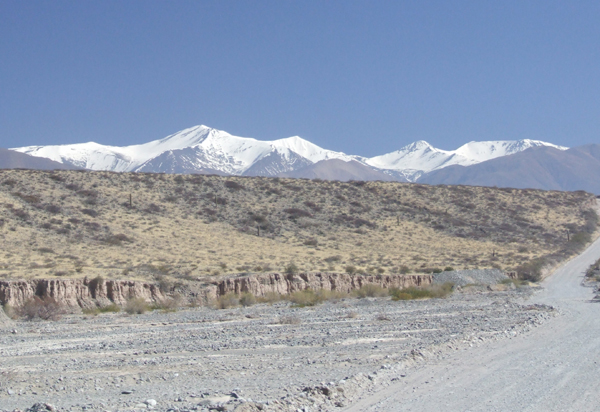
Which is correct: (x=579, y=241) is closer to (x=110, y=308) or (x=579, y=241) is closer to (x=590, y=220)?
(x=590, y=220)

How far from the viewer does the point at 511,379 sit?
11.5 metres

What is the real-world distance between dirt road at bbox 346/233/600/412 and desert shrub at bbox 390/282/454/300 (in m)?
15.2

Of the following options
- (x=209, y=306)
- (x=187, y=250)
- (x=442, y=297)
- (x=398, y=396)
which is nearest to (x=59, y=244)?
(x=187, y=250)

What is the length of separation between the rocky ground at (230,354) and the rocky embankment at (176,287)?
301 cm

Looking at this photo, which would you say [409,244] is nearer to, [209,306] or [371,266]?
[371,266]

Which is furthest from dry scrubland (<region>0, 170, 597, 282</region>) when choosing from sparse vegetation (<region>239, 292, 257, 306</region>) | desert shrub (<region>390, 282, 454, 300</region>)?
desert shrub (<region>390, 282, 454, 300</region>)

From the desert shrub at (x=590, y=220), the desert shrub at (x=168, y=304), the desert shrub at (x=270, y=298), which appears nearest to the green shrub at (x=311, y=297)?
the desert shrub at (x=270, y=298)

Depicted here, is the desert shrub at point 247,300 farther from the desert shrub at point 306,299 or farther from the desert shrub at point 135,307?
the desert shrub at point 135,307

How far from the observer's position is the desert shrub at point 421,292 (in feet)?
109

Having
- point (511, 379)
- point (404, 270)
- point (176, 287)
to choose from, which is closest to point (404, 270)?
point (404, 270)

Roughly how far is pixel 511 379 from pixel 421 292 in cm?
2286

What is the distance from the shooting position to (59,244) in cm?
4344

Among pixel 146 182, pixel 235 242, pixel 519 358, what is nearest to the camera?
pixel 519 358

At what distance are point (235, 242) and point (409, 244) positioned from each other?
53.5 ft
